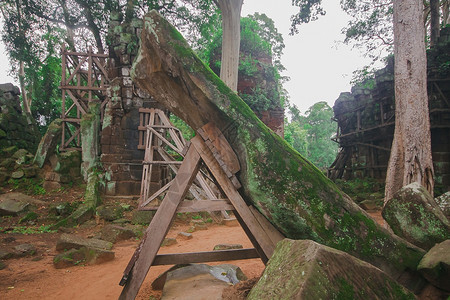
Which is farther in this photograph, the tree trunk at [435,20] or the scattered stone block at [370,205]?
the tree trunk at [435,20]

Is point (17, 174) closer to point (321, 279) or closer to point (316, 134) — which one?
point (321, 279)

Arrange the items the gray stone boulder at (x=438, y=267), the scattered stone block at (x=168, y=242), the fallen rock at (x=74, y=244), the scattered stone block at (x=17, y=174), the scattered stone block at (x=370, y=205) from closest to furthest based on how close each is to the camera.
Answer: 1. the gray stone boulder at (x=438, y=267)
2. the fallen rock at (x=74, y=244)
3. the scattered stone block at (x=168, y=242)
4. the scattered stone block at (x=17, y=174)
5. the scattered stone block at (x=370, y=205)

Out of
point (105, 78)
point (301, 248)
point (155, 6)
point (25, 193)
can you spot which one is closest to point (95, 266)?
point (301, 248)

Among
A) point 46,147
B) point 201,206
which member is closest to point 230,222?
point 201,206

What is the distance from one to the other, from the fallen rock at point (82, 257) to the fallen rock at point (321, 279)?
415 cm

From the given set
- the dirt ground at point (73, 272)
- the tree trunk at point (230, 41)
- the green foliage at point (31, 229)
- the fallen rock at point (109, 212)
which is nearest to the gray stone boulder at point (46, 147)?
the green foliage at point (31, 229)

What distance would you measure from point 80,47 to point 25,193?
1321 cm

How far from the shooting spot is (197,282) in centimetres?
287

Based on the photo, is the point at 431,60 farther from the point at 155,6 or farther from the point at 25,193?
the point at 25,193

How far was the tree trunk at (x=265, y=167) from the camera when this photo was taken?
2.22 m

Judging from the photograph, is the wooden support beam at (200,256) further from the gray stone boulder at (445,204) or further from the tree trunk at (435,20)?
the tree trunk at (435,20)

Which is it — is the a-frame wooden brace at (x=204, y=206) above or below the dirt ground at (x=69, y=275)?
above

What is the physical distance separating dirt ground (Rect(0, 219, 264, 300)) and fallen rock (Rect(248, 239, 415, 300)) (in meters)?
2.40

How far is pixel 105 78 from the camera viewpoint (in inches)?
529
